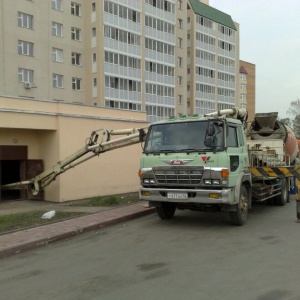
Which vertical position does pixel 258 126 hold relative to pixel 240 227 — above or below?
above

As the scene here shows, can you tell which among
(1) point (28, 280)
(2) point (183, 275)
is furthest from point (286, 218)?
(1) point (28, 280)

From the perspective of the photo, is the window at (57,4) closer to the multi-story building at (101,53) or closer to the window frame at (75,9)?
the multi-story building at (101,53)

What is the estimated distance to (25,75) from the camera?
35406mm

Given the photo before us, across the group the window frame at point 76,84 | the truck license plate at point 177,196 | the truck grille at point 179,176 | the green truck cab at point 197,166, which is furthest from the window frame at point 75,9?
the truck license plate at point 177,196

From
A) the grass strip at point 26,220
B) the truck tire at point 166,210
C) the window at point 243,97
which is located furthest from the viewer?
the window at point 243,97

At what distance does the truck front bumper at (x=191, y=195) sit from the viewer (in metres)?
8.53

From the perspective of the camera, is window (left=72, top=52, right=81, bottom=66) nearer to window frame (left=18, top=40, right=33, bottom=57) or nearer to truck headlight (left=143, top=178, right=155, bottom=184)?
window frame (left=18, top=40, right=33, bottom=57)

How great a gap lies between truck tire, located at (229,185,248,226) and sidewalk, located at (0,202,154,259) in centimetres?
298

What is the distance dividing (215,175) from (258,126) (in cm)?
652

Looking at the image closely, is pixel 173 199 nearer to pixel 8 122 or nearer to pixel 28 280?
pixel 28 280

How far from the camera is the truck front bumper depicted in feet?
28.0

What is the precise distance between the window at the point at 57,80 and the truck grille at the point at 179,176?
1226 inches

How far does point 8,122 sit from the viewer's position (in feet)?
45.9

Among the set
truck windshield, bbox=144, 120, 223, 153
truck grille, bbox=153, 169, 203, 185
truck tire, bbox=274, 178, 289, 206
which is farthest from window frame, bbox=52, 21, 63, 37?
truck grille, bbox=153, 169, 203, 185
